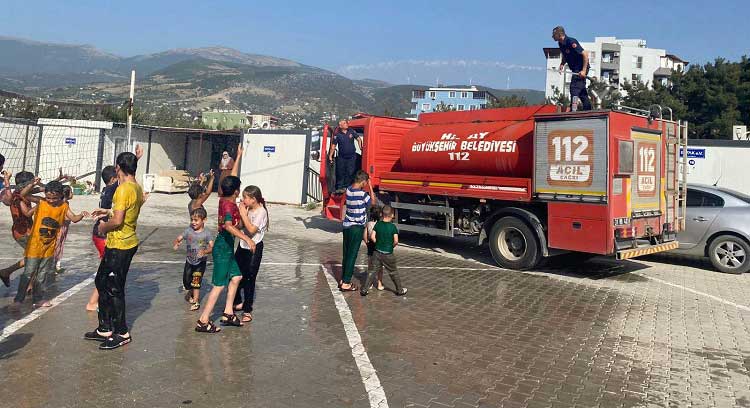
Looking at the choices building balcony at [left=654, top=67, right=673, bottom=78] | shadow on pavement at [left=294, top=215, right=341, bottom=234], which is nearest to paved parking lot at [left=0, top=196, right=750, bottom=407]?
shadow on pavement at [left=294, top=215, right=341, bottom=234]

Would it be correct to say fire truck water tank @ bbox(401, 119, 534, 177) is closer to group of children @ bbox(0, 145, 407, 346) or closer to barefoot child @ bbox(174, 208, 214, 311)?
group of children @ bbox(0, 145, 407, 346)

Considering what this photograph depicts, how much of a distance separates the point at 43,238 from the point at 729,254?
1070 centimetres

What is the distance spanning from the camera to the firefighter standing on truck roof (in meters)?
10.2

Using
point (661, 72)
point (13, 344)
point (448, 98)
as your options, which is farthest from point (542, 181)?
point (448, 98)

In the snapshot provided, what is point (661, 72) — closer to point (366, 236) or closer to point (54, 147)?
point (54, 147)

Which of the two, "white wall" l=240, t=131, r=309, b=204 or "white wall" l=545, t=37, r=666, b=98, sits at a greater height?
"white wall" l=545, t=37, r=666, b=98

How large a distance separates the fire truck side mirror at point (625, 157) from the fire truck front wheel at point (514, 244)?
1.77 meters

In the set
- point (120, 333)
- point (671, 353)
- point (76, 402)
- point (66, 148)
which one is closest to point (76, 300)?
point (120, 333)

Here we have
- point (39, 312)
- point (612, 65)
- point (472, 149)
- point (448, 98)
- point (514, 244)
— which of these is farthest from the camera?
point (448, 98)

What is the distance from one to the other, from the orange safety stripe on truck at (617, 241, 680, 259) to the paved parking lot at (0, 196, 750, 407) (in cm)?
49

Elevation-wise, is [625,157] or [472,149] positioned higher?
[472,149]

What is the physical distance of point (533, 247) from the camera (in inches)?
393

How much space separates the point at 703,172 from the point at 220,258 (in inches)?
532

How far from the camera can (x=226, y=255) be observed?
603cm
